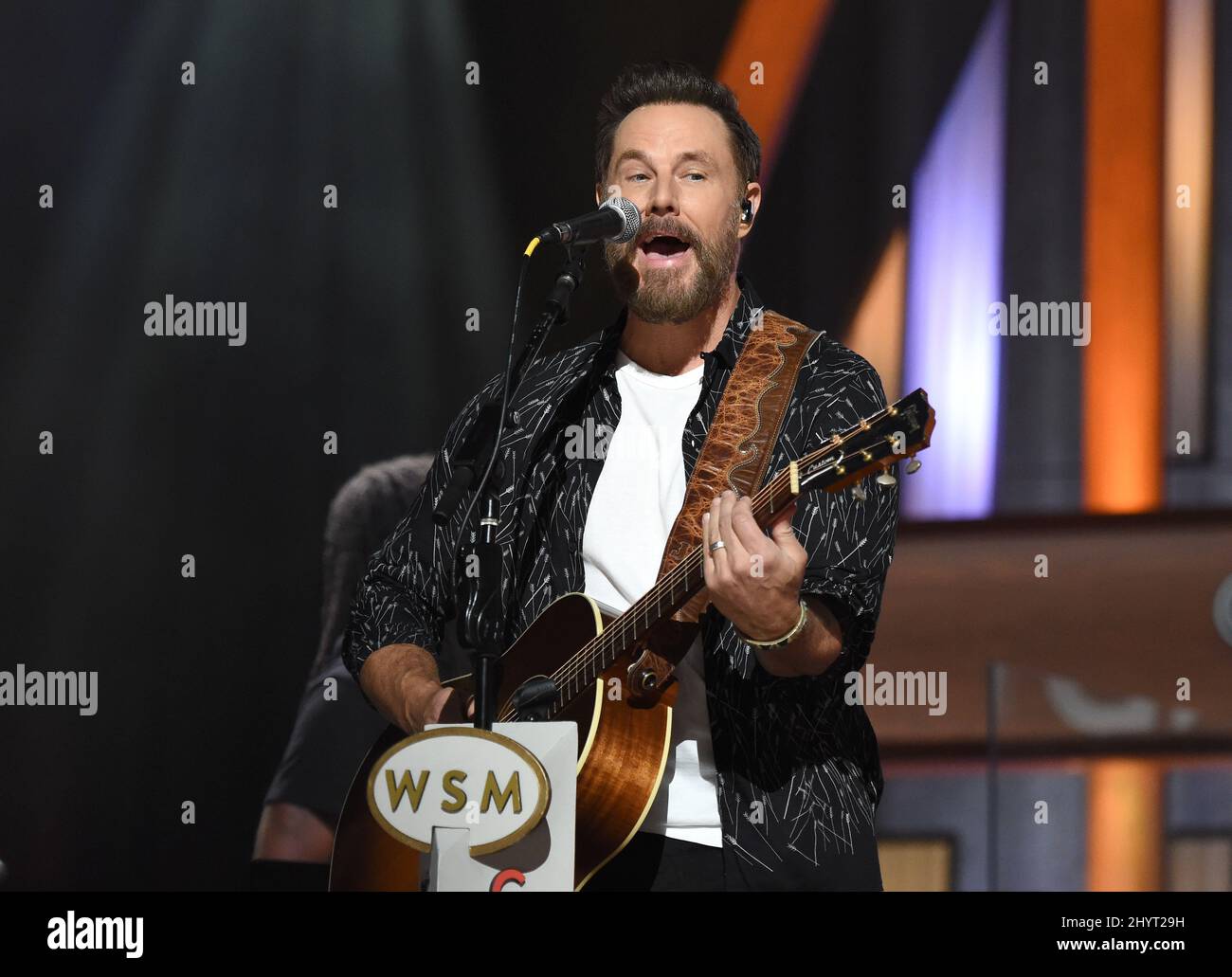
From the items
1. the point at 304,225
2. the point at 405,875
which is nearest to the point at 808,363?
the point at 405,875

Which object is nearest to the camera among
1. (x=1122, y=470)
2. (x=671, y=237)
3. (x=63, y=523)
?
(x=671, y=237)

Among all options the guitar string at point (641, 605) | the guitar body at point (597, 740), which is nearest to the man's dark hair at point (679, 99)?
the guitar string at point (641, 605)

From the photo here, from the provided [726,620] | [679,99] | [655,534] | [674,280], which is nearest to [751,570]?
[726,620]

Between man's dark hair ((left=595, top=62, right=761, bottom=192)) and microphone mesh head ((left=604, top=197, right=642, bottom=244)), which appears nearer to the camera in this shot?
microphone mesh head ((left=604, top=197, right=642, bottom=244))

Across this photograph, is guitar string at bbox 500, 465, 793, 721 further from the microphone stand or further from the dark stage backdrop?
the dark stage backdrop

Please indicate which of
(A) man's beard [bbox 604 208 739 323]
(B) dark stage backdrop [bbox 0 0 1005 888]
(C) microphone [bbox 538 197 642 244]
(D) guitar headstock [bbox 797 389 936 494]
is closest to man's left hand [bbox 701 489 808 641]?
(D) guitar headstock [bbox 797 389 936 494]

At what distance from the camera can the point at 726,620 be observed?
233 cm

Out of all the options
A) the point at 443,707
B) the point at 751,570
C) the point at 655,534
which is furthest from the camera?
the point at 655,534

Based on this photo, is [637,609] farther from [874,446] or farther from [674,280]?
[674,280]

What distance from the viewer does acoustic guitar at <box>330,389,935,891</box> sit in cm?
208

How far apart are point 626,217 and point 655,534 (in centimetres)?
53

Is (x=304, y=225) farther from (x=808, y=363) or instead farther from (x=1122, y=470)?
(x=1122, y=470)
